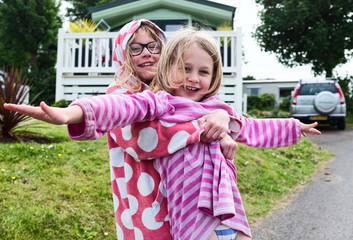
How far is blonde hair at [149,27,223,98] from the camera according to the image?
55.3 inches

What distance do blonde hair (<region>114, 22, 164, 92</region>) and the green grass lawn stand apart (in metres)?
1.77

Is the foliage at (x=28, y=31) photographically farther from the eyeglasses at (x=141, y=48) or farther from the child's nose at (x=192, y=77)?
the child's nose at (x=192, y=77)

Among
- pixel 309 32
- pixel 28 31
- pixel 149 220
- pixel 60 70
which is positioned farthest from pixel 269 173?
pixel 28 31

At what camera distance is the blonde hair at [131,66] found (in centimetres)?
167

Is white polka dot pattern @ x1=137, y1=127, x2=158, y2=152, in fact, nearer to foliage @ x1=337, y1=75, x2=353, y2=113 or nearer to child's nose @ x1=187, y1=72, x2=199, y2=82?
child's nose @ x1=187, y1=72, x2=199, y2=82

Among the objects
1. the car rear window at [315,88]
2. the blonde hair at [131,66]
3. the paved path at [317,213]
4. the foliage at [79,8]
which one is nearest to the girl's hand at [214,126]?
the blonde hair at [131,66]

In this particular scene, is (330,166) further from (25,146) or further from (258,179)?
(25,146)

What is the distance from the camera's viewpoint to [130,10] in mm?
13727

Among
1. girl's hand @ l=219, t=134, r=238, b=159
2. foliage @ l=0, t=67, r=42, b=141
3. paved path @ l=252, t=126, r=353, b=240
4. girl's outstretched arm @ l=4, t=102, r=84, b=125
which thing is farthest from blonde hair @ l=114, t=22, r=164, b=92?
foliage @ l=0, t=67, r=42, b=141

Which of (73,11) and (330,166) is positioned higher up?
(73,11)

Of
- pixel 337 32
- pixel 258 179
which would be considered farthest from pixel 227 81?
pixel 337 32

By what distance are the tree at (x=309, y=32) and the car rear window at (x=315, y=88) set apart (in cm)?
922

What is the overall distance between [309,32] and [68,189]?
21182mm

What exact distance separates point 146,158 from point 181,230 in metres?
0.33
